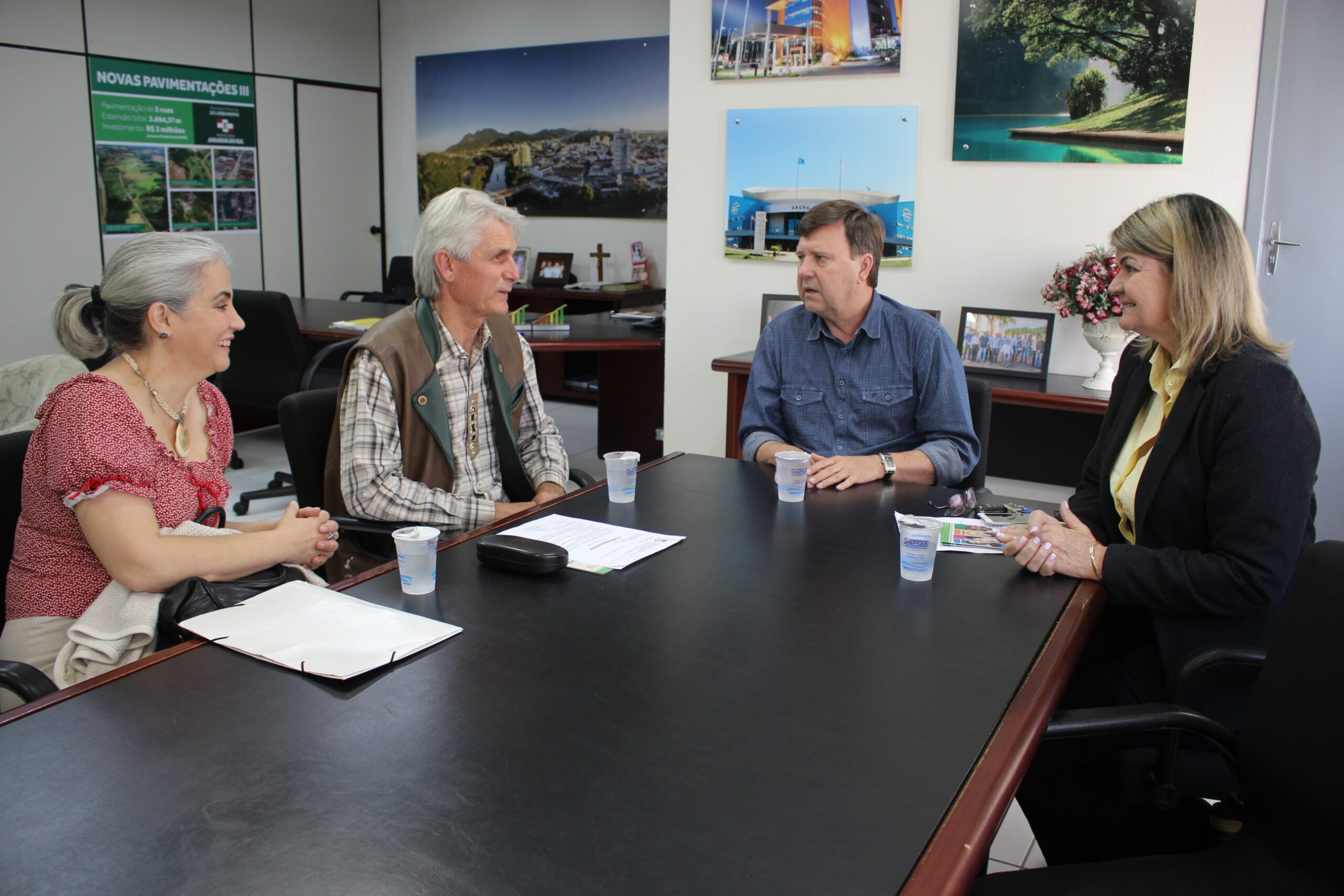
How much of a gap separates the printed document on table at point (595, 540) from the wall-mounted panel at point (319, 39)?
6.83 m

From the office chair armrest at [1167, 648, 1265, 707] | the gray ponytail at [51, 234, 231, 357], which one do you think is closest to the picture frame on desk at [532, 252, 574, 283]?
the gray ponytail at [51, 234, 231, 357]

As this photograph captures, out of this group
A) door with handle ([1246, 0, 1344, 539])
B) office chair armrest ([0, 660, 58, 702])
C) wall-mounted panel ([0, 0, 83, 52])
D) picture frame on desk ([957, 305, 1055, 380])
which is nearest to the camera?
office chair armrest ([0, 660, 58, 702])

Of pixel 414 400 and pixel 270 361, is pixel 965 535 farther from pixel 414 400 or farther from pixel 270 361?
pixel 270 361

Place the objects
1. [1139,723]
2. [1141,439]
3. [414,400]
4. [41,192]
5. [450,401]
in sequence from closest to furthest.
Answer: [1139,723] < [1141,439] < [414,400] < [450,401] < [41,192]

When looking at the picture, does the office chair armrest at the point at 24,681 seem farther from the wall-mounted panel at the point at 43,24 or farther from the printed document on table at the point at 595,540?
the wall-mounted panel at the point at 43,24

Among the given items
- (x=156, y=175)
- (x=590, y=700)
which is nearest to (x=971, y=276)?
(x=590, y=700)

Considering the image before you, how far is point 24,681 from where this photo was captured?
1.38 metres

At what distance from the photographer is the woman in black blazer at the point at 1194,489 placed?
1.56m

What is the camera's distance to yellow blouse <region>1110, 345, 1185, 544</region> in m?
1.83

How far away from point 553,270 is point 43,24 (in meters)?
3.48

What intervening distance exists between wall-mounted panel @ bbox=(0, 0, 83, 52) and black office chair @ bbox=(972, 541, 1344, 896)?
23.2ft

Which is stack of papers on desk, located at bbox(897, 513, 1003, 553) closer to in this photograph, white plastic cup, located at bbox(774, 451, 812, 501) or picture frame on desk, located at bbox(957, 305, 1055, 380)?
white plastic cup, located at bbox(774, 451, 812, 501)

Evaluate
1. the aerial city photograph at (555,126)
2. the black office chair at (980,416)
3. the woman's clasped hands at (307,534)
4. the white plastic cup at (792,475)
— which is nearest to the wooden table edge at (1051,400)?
the black office chair at (980,416)

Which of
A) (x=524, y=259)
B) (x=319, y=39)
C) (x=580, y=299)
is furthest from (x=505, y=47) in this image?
(x=580, y=299)
